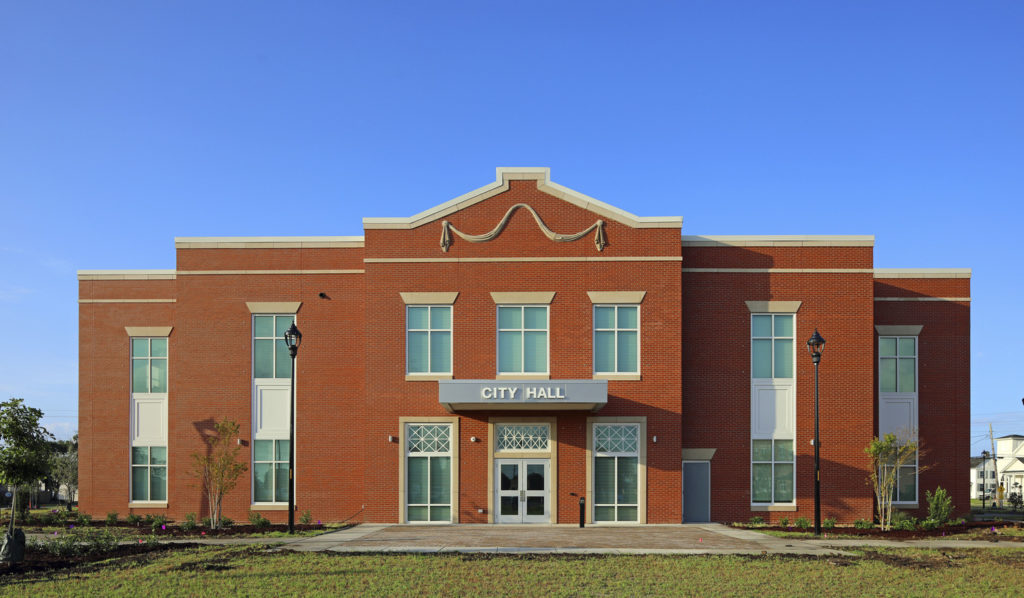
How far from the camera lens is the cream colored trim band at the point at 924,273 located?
3272 cm

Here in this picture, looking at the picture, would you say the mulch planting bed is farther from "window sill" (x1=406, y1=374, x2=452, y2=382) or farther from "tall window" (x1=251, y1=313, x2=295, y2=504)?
"tall window" (x1=251, y1=313, x2=295, y2=504)

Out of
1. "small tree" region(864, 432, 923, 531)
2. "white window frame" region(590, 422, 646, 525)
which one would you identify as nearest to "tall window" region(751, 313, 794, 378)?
"small tree" region(864, 432, 923, 531)

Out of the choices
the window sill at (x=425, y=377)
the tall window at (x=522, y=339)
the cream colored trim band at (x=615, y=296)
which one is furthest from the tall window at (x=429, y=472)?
the cream colored trim band at (x=615, y=296)

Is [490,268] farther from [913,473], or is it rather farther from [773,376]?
[913,473]

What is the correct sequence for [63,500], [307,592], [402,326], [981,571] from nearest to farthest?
[307,592] < [981,571] < [402,326] < [63,500]

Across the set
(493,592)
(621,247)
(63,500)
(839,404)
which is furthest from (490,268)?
(63,500)

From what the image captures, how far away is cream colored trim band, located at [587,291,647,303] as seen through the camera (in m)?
29.4

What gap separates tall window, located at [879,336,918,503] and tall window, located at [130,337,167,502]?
26185mm

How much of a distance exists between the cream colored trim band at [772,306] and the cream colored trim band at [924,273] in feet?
14.5

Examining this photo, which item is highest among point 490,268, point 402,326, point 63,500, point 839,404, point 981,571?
point 490,268

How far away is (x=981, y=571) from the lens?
18.2m

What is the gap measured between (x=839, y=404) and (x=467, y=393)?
13046mm

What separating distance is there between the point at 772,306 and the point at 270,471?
60.4 ft

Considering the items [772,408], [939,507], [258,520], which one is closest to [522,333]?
[772,408]
